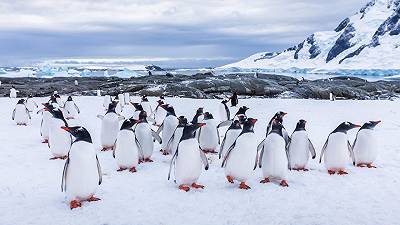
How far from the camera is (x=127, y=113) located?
1989cm

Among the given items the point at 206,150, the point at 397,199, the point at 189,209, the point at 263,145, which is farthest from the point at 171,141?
the point at 397,199

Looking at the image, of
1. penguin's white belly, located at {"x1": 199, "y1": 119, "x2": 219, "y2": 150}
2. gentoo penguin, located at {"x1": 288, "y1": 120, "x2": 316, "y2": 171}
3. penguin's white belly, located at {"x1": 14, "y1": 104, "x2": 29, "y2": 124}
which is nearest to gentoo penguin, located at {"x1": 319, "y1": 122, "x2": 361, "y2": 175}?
gentoo penguin, located at {"x1": 288, "y1": 120, "x2": 316, "y2": 171}

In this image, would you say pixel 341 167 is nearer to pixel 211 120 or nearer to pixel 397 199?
pixel 397 199

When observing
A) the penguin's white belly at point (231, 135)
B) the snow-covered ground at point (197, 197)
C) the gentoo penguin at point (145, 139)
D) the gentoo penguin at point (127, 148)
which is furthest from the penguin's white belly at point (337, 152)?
the gentoo penguin at point (127, 148)

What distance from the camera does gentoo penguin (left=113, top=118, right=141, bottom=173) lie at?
8398mm

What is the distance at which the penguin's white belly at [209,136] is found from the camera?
1025 cm

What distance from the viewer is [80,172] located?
21.4 ft

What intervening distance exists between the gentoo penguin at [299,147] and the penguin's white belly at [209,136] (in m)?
2.17

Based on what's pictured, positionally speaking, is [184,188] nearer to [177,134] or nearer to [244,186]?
[244,186]

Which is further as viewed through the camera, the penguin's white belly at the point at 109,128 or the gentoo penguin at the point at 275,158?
the penguin's white belly at the point at 109,128

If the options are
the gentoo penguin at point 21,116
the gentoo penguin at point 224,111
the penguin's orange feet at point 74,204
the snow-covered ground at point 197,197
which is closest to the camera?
the snow-covered ground at point 197,197

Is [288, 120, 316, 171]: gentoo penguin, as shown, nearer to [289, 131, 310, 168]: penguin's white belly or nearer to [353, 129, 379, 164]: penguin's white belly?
[289, 131, 310, 168]: penguin's white belly

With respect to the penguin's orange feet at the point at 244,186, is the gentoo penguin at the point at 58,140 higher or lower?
higher

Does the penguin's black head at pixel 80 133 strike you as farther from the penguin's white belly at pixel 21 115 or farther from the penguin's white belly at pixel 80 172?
the penguin's white belly at pixel 21 115
